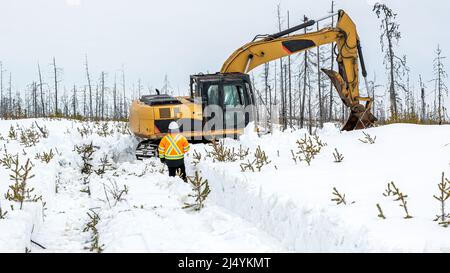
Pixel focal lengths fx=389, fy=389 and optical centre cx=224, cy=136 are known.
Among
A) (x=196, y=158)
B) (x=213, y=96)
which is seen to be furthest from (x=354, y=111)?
(x=196, y=158)

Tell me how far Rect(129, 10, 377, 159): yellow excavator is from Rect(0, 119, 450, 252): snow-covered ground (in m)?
2.57

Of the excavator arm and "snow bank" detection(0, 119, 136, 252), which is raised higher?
the excavator arm

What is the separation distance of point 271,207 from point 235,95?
782 centimetres

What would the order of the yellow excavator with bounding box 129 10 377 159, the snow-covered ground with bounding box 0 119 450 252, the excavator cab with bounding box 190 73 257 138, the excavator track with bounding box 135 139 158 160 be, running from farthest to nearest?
the excavator cab with bounding box 190 73 257 138 → the excavator track with bounding box 135 139 158 160 → the yellow excavator with bounding box 129 10 377 159 → the snow-covered ground with bounding box 0 119 450 252

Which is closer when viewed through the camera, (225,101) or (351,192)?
(351,192)

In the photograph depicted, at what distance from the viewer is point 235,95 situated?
13.0 metres

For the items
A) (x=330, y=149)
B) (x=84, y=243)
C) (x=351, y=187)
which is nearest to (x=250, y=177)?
(x=351, y=187)

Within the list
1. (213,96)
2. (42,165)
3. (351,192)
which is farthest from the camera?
(213,96)

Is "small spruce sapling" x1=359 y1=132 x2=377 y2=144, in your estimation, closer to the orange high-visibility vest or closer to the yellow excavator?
the yellow excavator

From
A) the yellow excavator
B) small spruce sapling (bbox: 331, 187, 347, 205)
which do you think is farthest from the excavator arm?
small spruce sapling (bbox: 331, 187, 347, 205)

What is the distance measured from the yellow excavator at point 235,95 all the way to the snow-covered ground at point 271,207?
8.43 ft

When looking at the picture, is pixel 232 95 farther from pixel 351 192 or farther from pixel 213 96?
pixel 351 192

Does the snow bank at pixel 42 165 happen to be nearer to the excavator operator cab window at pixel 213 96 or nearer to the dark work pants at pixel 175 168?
the dark work pants at pixel 175 168

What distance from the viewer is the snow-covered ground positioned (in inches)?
173
